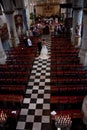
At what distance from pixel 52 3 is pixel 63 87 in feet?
87.3

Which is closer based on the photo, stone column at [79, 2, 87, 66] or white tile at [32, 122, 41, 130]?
white tile at [32, 122, 41, 130]

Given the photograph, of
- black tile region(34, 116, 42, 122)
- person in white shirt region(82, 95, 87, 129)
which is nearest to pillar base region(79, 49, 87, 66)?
black tile region(34, 116, 42, 122)

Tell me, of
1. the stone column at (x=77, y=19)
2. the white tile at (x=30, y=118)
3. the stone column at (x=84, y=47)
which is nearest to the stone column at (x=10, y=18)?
the stone column at (x=77, y=19)

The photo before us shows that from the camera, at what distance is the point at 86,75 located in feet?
26.9

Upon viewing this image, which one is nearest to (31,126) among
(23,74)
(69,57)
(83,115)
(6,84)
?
(83,115)

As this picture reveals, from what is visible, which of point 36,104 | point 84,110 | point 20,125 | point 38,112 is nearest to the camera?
point 84,110

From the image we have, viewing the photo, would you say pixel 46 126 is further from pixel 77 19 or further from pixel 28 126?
pixel 77 19

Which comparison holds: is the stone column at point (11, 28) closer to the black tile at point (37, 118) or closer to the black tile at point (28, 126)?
the black tile at point (37, 118)

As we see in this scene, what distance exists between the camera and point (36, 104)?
7449 millimetres

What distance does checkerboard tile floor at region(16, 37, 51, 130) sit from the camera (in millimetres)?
6277

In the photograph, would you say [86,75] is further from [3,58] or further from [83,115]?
[3,58]

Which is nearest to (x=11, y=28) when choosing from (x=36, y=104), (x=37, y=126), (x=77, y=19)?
(x=77, y=19)

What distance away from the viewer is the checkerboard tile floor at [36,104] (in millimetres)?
6277

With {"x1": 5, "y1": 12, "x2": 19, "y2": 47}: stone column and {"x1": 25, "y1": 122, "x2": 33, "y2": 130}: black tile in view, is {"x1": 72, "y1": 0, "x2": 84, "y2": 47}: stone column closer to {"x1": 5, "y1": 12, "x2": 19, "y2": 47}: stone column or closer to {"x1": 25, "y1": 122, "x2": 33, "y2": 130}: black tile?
{"x1": 5, "y1": 12, "x2": 19, "y2": 47}: stone column
